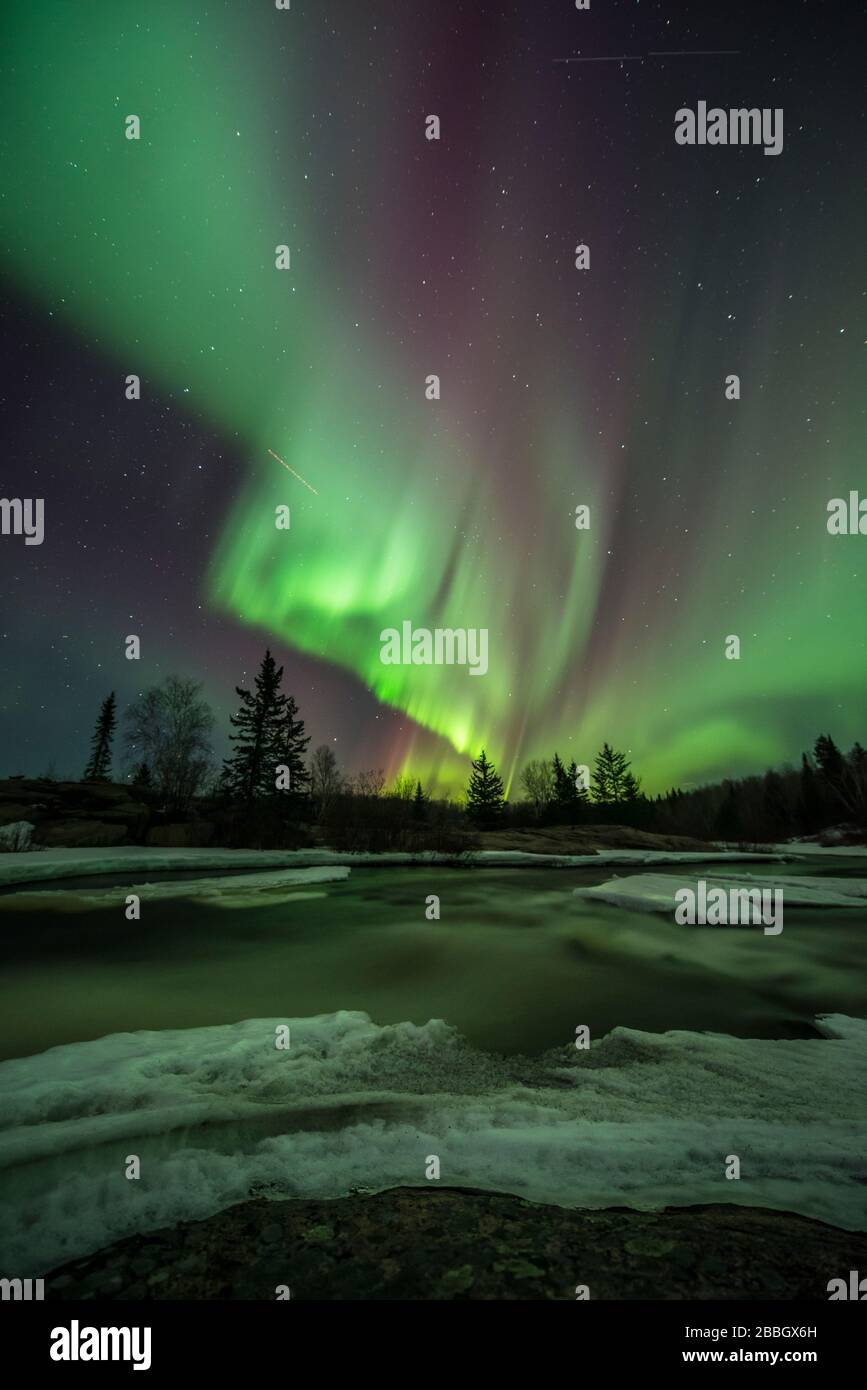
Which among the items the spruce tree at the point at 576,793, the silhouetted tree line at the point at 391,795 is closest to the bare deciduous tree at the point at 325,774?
the silhouetted tree line at the point at 391,795

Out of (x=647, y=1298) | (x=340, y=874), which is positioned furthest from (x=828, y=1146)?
(x=340, y=874)

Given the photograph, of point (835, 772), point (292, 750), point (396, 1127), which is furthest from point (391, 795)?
point (835, 772)

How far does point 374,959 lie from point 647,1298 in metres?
10.1

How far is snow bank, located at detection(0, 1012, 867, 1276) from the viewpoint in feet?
10.4

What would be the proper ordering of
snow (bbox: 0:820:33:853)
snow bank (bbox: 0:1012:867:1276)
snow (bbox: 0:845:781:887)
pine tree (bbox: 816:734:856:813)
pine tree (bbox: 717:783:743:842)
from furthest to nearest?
pine tree (bbox: 717:783:743:842) < pine tree (bbox: 816:734:856:813) < snow (bbox: 0:820:33:853) < snow (bbox: 0:845:781:887) < snow bank (bbox: 0:1012:867:1276)

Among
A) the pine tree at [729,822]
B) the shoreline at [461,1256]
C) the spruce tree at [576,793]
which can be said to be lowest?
the pine tree at [729,822]

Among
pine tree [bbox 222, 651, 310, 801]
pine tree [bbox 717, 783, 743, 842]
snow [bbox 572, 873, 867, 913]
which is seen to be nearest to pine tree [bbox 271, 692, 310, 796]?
pine tree [bbox 222, 651, 310, 801]

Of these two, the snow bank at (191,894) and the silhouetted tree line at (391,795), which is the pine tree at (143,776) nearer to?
the silhouetted tree line at (391,795)

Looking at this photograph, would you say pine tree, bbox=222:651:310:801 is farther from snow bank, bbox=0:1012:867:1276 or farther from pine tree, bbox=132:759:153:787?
snow bank, bbox=0:1012:867:1276

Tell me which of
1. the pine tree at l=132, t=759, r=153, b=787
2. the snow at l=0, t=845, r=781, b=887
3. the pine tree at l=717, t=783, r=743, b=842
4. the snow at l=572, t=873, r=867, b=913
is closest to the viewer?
the snow at l=572, t=873, r=867, b=913

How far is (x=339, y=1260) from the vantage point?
2490 mm

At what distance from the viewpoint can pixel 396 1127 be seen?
4.03 meters

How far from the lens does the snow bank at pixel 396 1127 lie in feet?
10.4

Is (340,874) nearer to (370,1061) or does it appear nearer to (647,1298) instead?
(370,1061)
